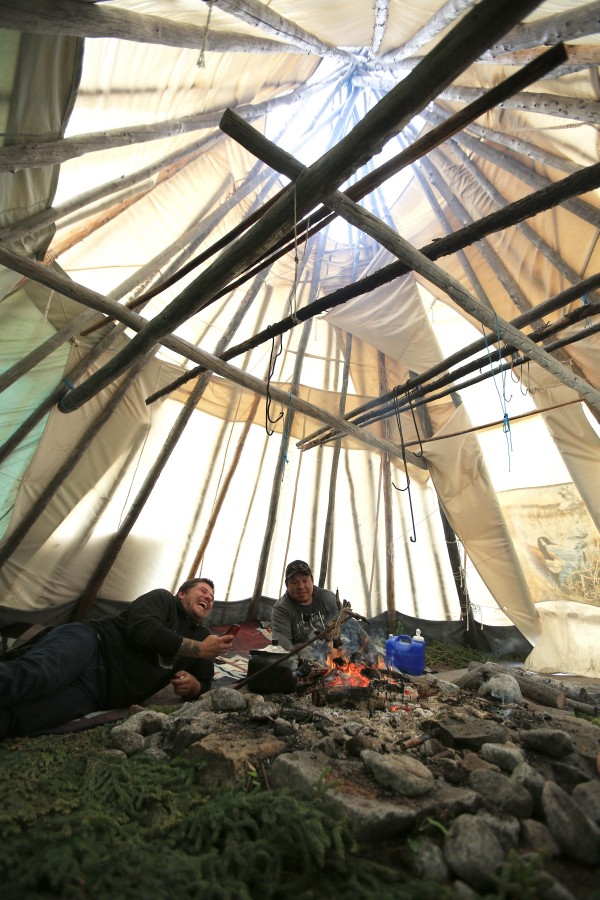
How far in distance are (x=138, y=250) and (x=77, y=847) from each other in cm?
476

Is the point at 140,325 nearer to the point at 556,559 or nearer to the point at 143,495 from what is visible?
the point at 143,495

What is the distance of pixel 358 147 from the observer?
1.90 metres

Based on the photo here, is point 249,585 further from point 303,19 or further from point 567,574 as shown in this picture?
point 303,19

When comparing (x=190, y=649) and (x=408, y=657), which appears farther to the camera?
(x=408, y=657)

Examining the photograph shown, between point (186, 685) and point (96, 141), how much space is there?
361 centimetres

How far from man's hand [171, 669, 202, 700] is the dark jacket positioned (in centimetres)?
9

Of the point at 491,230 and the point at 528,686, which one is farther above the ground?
the point at 491,230

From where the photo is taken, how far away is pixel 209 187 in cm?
486

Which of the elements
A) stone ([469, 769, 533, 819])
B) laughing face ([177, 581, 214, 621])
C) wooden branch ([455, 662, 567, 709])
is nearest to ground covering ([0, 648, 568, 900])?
stone ([469, 769, 533, 819])

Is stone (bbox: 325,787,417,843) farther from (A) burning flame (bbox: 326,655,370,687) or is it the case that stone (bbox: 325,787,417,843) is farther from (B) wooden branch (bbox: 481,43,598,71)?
(B) wooden branch (bbox: 481,43,598,71)

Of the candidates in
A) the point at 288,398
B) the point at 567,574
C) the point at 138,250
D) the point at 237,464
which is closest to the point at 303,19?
the point at 138,250

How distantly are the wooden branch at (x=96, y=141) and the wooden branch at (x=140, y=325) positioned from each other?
607 millimetres

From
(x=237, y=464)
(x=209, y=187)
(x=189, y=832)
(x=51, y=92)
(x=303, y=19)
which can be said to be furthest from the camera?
(x=237, y=464)

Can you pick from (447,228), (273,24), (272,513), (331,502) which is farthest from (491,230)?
(272,513)
